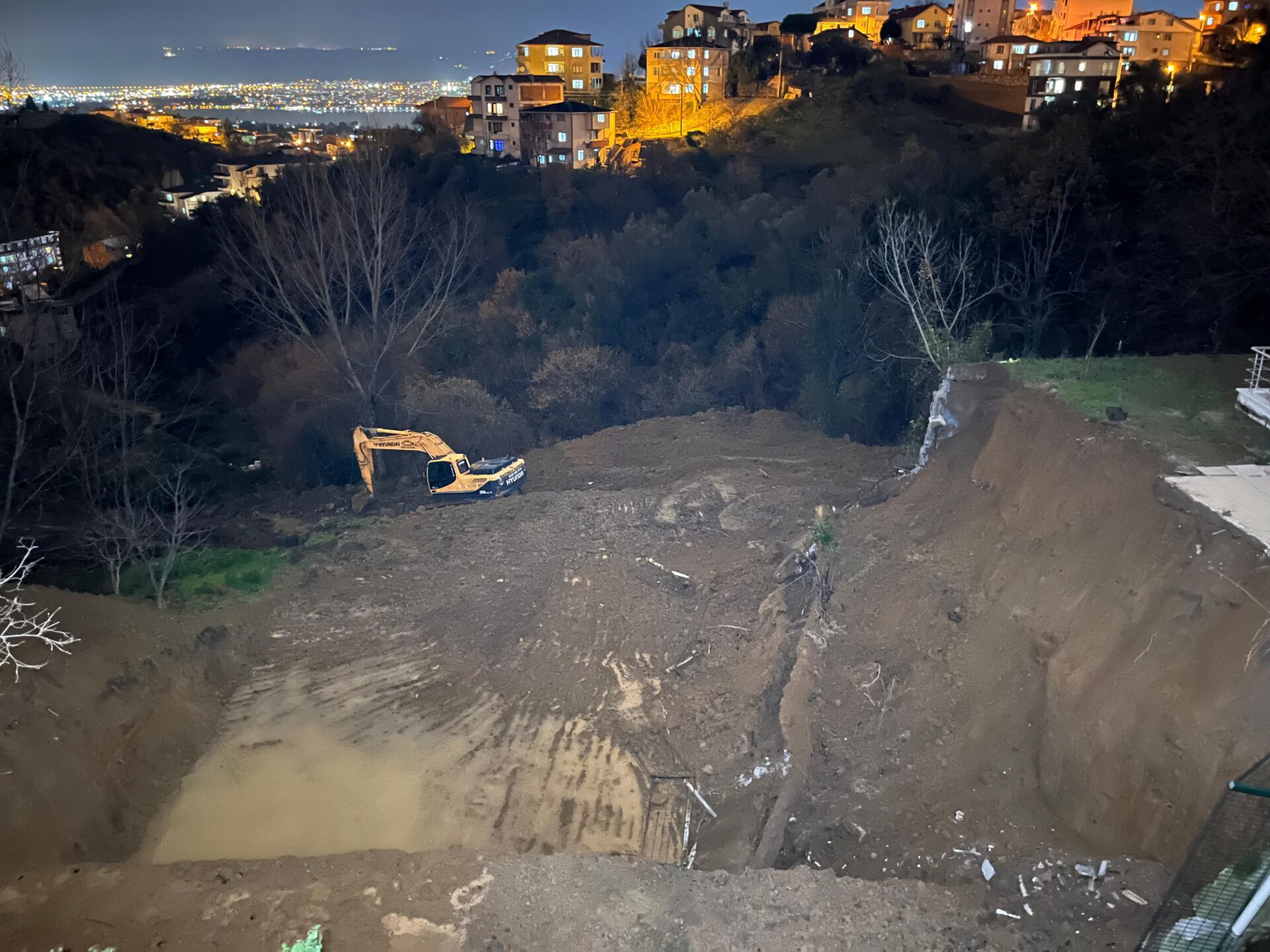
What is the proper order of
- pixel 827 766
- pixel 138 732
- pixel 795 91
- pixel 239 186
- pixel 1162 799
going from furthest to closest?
pixel 239 186
pixel 795 91
pixel 138 732
pixel 827 766
pixel 1162 799

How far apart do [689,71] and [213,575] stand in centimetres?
4747

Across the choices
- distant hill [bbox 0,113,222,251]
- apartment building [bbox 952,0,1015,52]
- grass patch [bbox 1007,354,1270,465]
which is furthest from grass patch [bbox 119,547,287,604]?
apartment building [bbox 952,0,1015,52]

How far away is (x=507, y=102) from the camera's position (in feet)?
174

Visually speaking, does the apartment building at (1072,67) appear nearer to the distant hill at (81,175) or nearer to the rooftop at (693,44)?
the rooftop at (693,44)

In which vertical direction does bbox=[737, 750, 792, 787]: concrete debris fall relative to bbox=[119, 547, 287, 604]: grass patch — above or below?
below

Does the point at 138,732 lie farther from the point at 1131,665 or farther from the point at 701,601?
the point at 1131,665

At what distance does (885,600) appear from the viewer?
12039mm

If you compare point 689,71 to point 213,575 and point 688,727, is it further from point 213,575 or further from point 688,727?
point 688,727

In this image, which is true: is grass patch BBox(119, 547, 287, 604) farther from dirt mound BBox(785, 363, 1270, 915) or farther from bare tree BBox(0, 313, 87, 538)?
dirt mound BBox(785, 363, 1270, 915)

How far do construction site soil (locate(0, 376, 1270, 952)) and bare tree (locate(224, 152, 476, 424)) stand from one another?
8977 mm

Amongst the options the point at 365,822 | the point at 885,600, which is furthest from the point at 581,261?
the point at 365,822

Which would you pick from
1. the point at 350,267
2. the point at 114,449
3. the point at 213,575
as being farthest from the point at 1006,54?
the point at 213,575

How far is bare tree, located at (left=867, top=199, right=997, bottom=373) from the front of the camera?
19281 mm

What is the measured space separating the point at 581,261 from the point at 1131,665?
2890 centimetres
